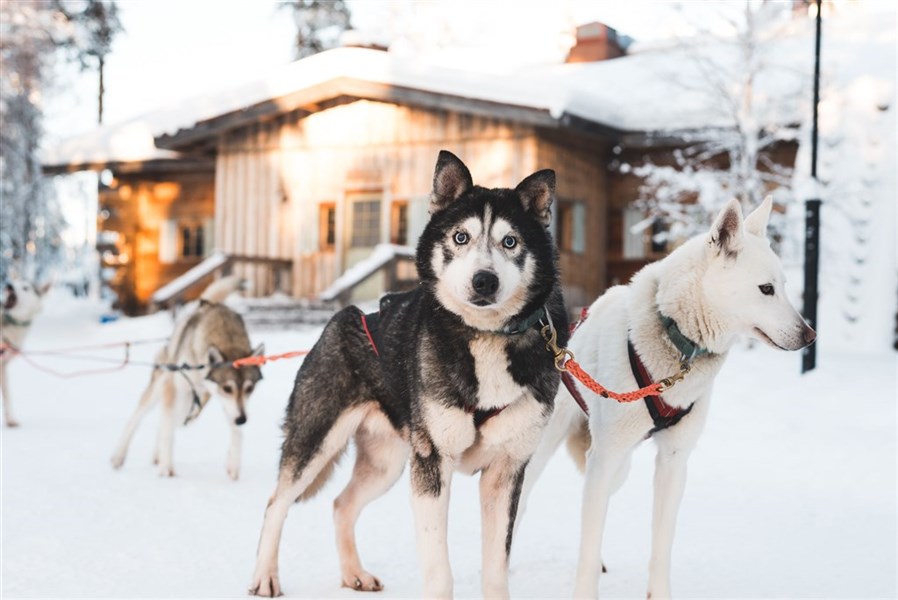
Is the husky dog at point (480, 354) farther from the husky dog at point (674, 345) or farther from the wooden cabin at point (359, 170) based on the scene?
the wooden cabin at point (359, 170)

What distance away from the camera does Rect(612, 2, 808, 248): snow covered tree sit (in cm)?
1352

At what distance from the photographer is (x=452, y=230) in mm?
3139

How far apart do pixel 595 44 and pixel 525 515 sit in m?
16.7

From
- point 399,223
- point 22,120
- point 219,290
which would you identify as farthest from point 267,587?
point 22,120

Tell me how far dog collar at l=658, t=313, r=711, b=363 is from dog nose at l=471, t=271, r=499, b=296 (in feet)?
3.63

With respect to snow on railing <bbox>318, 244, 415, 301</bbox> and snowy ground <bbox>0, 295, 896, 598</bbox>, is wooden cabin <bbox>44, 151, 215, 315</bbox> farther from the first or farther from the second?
snowy ground <bbox>0, 295, 896, 598</bbox>

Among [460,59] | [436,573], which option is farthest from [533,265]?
[460,59]

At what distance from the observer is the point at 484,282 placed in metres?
2.93

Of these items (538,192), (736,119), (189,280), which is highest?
(736,119)

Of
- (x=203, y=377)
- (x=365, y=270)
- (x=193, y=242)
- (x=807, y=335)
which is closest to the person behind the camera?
(x=807, y=335)

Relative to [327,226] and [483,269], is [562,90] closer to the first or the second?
[327,226]

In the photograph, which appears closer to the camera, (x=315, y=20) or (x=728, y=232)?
(x=728, y=232)

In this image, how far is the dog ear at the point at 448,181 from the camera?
10.5ft

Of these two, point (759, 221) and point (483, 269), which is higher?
point (759, 221)
